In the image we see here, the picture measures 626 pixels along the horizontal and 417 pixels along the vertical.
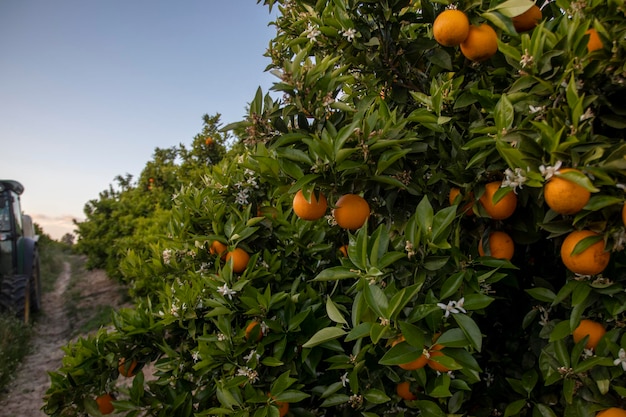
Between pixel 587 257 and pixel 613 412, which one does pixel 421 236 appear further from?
pixel 613 412

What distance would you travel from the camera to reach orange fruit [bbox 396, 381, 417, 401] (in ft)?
5.11

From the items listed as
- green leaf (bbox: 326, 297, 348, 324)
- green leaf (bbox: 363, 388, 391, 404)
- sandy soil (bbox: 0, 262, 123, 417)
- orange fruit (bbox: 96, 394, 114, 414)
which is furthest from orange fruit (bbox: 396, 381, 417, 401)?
sandy soil (bbox: 0, 262, 123, 417)

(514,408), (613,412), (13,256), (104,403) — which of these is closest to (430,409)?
(514,408)

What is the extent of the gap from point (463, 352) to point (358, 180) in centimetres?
62

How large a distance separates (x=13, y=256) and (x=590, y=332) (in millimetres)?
8582

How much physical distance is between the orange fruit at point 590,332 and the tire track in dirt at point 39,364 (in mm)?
3690

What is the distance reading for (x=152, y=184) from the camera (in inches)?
385

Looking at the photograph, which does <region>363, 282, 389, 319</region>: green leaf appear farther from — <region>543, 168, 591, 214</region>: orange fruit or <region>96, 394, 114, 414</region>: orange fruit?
<region>96, 394, 114, 414</region>: orange fruit

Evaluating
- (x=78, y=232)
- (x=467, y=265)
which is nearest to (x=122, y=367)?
(x=467, y=265)

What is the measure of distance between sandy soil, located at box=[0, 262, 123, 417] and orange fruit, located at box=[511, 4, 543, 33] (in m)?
3.96

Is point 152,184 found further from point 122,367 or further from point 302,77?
point 302,77

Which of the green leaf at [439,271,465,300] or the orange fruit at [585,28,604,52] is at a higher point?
the orange fruit at [585,28,604,52]

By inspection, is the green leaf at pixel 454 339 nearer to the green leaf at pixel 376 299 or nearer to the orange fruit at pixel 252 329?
the green leaf at pixel 376 299

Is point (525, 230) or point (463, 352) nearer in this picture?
point (463, 352)
